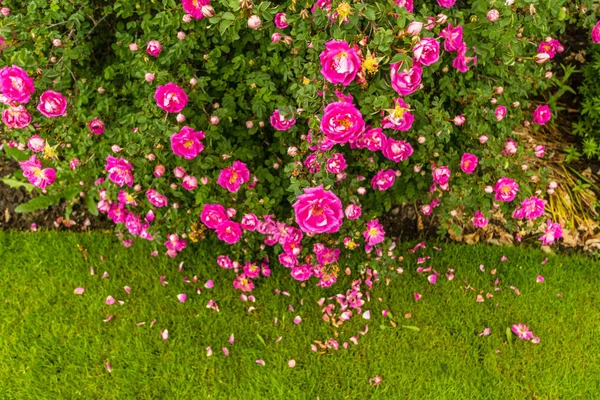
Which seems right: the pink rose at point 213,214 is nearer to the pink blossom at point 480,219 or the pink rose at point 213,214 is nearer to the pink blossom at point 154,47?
the pink blossom at point 154,47

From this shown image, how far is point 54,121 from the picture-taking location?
2316mm

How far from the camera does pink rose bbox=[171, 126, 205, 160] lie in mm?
1994

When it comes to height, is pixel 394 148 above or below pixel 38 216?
above

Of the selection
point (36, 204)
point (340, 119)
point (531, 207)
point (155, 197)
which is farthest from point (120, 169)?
point (531, 207)

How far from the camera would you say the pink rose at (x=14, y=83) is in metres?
1.88

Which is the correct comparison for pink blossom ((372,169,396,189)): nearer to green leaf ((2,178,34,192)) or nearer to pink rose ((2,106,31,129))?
pink rose ((2,106,31,129))

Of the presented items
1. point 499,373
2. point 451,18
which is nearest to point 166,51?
point 451,18

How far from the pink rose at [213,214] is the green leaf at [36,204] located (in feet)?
4.55

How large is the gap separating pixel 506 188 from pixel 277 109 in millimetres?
1147

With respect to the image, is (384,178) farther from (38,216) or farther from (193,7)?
(38,216)

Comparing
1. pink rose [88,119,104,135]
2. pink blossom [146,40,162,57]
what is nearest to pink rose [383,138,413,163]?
pink blossom [146,40,162,57]

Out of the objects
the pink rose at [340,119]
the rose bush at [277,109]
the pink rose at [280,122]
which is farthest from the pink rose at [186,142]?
the pink rose at [340,119]

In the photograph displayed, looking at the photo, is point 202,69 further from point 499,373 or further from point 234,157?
point 499,373

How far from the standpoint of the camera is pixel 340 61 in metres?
1.53
